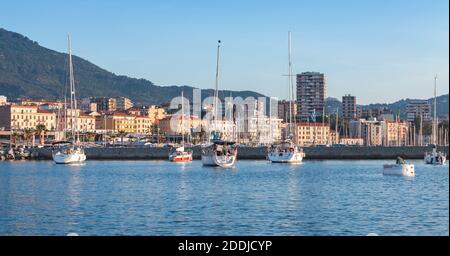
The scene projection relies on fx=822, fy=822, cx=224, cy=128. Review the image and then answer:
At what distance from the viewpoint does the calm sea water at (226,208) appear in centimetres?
2212

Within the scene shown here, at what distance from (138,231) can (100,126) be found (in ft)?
547

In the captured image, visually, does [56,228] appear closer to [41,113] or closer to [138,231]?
[138,231]

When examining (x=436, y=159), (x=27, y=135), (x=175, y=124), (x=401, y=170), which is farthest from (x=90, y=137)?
(x=401, y=170)

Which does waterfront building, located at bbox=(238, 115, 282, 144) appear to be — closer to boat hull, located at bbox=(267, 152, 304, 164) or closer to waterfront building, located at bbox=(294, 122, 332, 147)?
waterfront building, located at bbox=(294, 122, 332, 147)

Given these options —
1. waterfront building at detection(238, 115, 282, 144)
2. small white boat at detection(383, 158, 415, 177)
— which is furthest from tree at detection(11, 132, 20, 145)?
small white boat at detection(383, 158, 415, 177)

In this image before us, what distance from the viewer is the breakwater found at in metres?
98.1

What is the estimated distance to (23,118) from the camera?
168375mm

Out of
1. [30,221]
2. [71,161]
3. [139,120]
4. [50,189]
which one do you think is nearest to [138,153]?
[71,161]

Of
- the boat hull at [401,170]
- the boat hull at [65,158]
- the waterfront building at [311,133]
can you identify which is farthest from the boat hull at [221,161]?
the waterfront building at [311,133]

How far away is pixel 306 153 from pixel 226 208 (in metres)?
70.2

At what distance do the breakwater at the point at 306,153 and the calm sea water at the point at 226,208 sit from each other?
2059 inches

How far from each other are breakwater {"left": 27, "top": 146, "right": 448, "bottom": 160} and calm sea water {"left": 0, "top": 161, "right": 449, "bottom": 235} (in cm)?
5229

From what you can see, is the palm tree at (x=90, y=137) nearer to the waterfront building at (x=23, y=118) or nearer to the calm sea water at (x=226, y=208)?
the waterfront building at (x=23, y=118)
